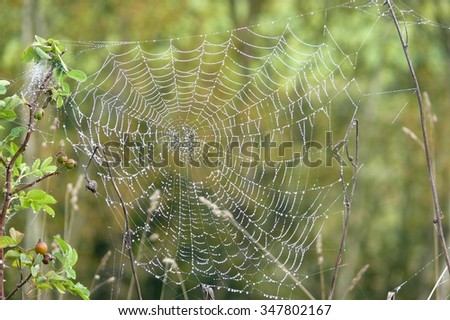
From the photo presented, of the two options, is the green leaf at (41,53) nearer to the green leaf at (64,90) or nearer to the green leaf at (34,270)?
the green leaf at (64,90)

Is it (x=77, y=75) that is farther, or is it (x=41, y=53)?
(x=77, y=75)

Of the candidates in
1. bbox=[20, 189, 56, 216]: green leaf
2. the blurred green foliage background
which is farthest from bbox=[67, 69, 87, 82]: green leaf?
the blurred green foliage background

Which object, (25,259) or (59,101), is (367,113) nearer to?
(59,101)

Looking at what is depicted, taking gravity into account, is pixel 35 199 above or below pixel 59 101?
below

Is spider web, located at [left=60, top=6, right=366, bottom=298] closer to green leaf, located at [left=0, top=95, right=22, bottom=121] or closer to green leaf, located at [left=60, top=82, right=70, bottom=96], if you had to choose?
green leaf, located at [left=60, top=82, right=70, bottom=96]

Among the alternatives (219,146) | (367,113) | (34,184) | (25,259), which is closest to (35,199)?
(34,184)
